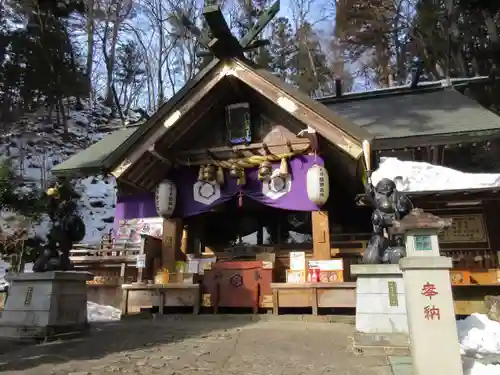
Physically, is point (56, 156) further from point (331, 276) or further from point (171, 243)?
point (331, 276)

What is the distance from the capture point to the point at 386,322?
542cm

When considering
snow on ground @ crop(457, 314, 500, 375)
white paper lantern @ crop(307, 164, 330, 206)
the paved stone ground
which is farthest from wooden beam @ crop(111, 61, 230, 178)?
snow on ground @ crop(457, 314, 500, 375)

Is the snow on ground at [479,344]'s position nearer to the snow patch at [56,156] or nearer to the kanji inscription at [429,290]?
the kanji inscription at [429,290]

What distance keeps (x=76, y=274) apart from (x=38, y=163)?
25.2m

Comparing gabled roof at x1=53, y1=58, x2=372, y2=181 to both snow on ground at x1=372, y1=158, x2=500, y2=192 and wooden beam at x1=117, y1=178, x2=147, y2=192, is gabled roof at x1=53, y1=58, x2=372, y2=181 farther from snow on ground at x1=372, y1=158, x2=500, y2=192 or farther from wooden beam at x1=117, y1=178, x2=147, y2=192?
snow on ground at x1=372, y1=158, x2=500, y2=192

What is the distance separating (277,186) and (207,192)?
6.20 feet

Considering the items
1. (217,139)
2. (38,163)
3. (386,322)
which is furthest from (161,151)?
(38,163)

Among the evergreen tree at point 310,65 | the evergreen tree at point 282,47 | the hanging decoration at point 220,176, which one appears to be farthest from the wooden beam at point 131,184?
the evergreen tree at point 282,47

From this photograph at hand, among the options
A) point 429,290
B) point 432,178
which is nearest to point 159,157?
point 432,178

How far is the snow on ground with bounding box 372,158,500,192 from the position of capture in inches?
368

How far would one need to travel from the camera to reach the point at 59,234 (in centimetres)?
721

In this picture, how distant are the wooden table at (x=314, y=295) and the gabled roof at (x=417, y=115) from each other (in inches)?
149

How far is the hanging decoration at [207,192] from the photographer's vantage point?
10.5 metres

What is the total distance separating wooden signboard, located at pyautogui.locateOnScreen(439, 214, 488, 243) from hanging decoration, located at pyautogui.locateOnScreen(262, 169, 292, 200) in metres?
4.07
